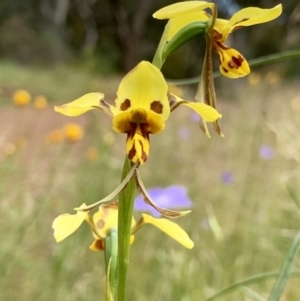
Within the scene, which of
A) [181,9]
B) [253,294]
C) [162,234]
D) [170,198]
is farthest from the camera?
[162,234]

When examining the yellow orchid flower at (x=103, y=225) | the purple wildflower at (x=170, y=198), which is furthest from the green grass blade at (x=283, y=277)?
the purple wildflower at (x=170, y=198)

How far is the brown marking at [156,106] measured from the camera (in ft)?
1.02

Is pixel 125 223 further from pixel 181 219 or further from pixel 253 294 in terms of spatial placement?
pixel 181 219

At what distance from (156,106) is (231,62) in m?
0.06

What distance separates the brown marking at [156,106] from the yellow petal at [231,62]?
0.05 m

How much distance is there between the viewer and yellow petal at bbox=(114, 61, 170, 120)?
293 millimetres

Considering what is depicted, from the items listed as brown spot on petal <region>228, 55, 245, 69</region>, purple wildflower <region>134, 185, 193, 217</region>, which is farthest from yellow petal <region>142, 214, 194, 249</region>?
purple wildflower <region>134, 185, 193, 217</region>

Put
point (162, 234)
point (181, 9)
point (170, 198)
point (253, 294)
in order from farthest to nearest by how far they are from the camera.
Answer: point (162, 234) < point (170, 198) < point (253, 294) < point (181, 9)

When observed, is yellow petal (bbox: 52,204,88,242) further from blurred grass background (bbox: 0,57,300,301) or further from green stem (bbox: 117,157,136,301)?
blurred grass background (bbox: 0,57,300,301)

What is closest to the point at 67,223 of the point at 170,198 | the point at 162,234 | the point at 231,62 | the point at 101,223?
the point at 101,223

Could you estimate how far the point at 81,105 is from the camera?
299 millimetres

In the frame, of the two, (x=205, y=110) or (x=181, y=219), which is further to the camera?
(x=181, y=219)

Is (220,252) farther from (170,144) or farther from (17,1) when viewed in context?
(17,1)

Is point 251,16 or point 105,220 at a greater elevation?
point 251,16
